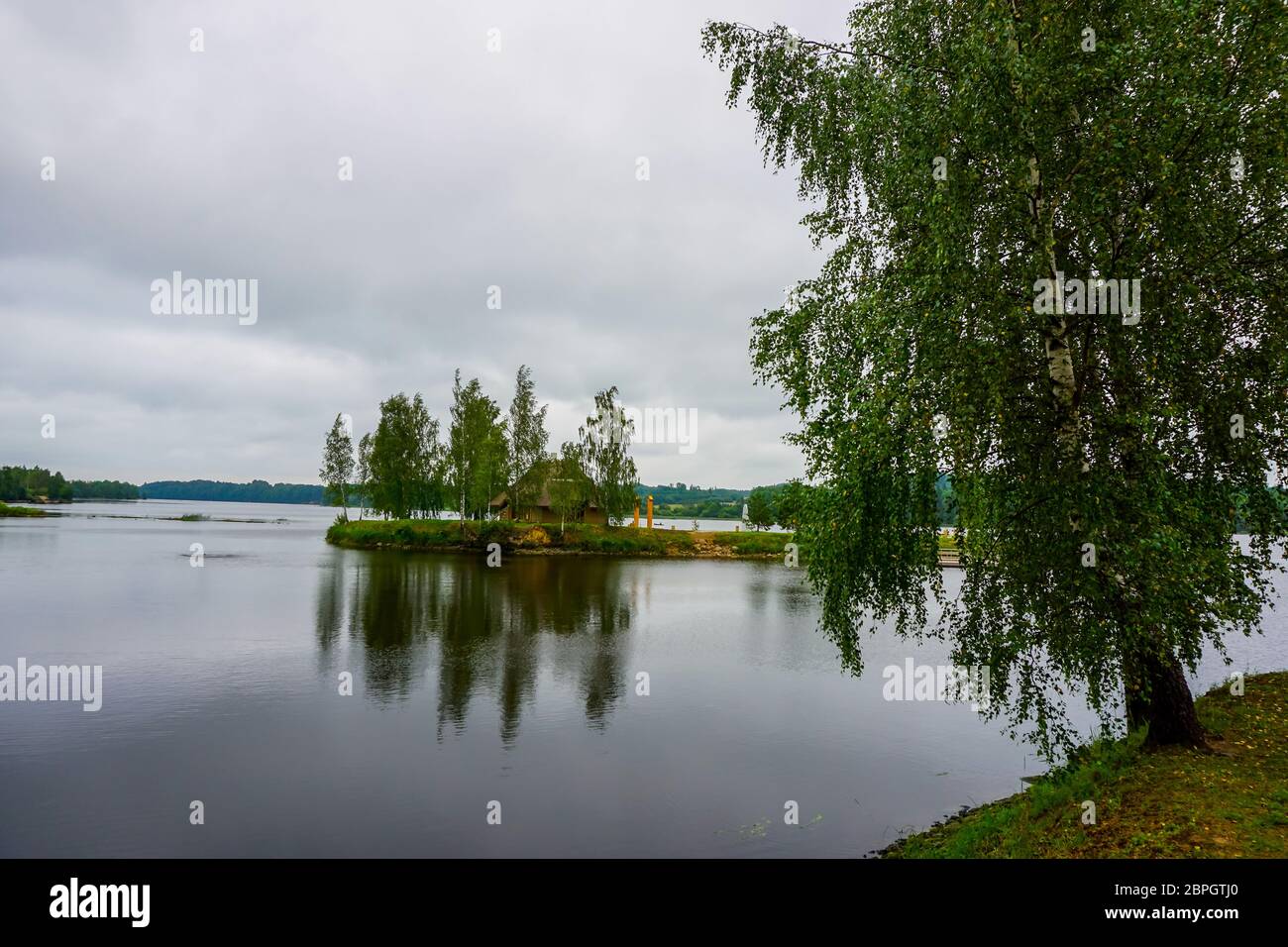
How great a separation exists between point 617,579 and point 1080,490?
4030 centimetres

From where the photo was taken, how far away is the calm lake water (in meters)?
10.4

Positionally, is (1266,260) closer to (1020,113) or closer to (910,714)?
(1020,113)

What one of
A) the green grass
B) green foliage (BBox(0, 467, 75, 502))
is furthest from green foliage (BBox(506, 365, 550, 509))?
green foliage (BBox(0, 467, 75, 502))

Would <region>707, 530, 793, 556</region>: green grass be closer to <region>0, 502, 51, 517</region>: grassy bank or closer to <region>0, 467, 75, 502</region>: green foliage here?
<region>0, 502, 51, 517</region>: grassy bank

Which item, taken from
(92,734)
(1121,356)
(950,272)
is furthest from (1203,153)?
(92,734)

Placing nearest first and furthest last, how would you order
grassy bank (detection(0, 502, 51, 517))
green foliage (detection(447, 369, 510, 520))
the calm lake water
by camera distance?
the calm lake water < green foliage (detection(447, 369, 510, 520)) < grassy bank (detection(0, 502, 51, 517))

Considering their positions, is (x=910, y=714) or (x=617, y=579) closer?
(x=910, y=714)

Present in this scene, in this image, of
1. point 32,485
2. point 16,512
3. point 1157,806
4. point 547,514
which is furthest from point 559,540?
point 32,485

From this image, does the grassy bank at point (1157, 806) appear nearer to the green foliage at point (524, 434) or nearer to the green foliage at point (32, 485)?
the green foliage at point (524, 434)

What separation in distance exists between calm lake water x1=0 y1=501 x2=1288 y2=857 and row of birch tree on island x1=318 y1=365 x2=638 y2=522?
131 ft

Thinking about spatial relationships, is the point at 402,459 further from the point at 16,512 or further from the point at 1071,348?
the point at 16,512

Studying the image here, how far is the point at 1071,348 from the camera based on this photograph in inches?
371

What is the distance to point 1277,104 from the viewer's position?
734 cm
